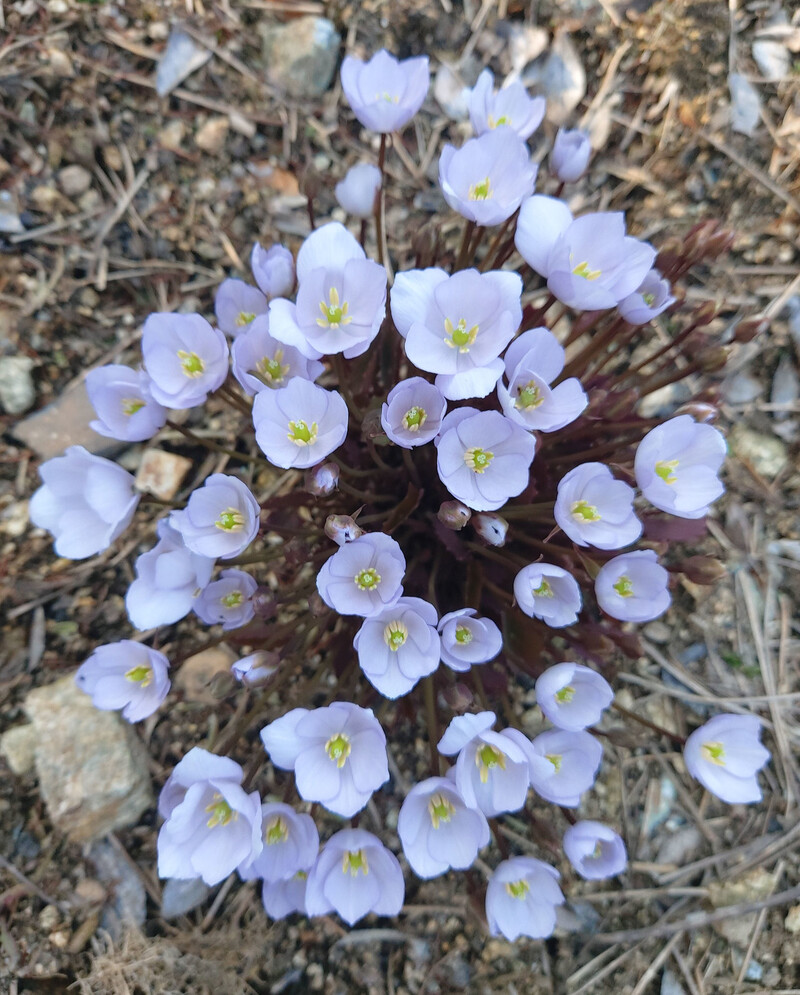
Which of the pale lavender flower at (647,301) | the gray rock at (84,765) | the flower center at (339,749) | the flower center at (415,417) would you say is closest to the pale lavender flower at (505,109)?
the pale lavender flower at (647,301)

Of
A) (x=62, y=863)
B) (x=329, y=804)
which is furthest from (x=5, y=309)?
(x=329, y=804)

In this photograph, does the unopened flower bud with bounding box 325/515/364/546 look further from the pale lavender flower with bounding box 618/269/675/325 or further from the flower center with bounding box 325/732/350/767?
the pale lavender flower with bounding box 618/269/675/325

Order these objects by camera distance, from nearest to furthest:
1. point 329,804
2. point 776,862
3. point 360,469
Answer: point 329,804 → point 360,469 → point 776,862

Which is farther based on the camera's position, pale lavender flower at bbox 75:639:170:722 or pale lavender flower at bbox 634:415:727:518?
pale lavender flower at bbox 75:639:170:722

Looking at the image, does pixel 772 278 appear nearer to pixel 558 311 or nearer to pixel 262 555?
pixel 558 311

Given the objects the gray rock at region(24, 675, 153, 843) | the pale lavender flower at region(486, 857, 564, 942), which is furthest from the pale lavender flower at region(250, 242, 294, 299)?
the pale lavender flower at region(486, 857, 564, 942)

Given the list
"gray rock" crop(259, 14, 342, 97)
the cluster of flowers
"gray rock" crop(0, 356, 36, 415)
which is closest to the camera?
the cluster of flowers

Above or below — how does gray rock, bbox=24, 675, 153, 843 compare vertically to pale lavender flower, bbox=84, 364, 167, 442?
below
